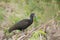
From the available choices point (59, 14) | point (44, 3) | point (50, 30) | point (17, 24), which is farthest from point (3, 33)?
point (44, 3)

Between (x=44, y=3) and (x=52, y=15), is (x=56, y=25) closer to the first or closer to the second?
(x=52, y=15)

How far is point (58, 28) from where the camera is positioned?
45.4 ft

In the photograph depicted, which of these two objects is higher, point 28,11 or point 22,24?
point 22,24

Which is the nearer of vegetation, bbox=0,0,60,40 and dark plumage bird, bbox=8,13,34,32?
dark plumage bird, bbox=8,13,34,32

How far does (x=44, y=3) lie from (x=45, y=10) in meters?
0.57

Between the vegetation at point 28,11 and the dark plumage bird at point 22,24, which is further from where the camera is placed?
the vegetation at point 28,11

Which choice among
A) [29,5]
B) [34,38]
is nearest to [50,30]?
[34,38]

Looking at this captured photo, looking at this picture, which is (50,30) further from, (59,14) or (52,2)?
(52,2)

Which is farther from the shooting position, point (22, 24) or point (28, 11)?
point (28, 11)

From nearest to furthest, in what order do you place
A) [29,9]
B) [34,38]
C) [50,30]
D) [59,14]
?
[34,38] < [50,30] < [59,14] < [29,9]

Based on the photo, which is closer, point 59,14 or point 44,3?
point 59,14

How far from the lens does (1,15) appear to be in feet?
50.2

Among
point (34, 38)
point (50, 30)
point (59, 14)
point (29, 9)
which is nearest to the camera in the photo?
point (34, 38)

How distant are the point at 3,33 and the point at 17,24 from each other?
21.3 inches
